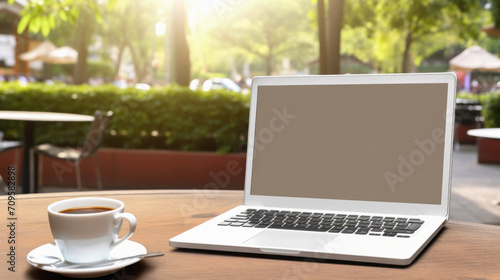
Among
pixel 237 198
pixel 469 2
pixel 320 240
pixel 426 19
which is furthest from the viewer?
pixel 426 19

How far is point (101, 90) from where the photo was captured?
8.91 metres

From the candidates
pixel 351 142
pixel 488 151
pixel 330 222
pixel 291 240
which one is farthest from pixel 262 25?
pixel 291 240

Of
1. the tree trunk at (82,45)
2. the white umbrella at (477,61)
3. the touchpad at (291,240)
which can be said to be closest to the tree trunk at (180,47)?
the touchpad at (291,240)

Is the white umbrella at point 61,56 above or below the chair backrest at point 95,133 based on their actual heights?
above

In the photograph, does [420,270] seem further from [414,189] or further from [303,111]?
[303,111]

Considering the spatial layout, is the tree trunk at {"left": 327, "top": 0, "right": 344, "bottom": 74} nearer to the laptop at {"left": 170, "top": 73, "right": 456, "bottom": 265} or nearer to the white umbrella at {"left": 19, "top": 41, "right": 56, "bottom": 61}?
the laptop at {"left": 170, "top": 73, "right": 456, "bottom": 265}

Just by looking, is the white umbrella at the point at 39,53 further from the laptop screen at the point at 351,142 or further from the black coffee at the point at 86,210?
the black coffee at the point at 86,210

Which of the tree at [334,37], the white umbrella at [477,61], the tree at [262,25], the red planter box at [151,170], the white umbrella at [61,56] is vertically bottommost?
the red planter box at [151,170]

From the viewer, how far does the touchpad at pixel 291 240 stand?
1308 mm

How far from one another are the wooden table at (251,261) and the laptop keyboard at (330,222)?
9cm

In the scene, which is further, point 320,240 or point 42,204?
point 42,204

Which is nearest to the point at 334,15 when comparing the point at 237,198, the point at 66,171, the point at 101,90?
the point at 101,90

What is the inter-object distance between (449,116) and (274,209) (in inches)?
21.5

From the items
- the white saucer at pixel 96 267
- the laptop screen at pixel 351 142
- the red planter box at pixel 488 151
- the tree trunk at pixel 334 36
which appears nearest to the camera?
the white saucer at pixel 96 267
